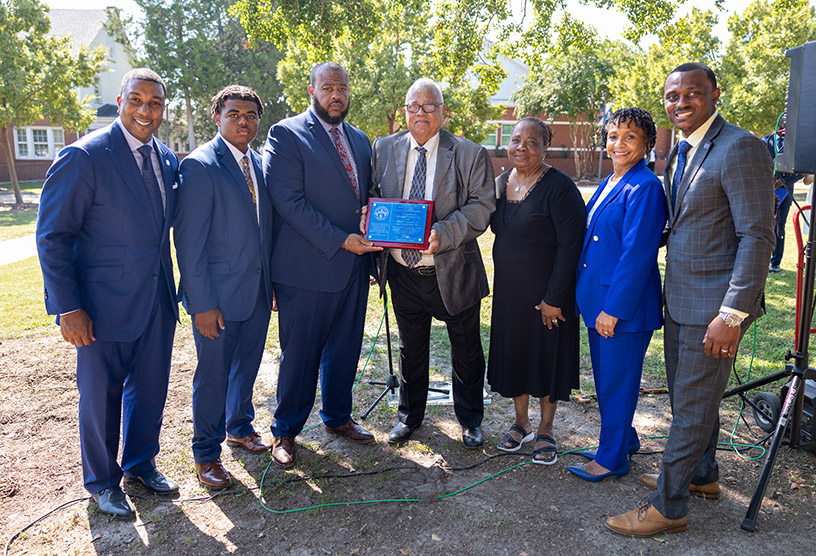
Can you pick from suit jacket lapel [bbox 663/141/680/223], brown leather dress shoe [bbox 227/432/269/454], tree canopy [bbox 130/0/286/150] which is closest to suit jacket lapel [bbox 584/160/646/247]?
suit jacket lapel [bbox 663/141/680/223]

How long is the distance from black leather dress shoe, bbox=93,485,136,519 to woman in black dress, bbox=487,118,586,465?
239cm

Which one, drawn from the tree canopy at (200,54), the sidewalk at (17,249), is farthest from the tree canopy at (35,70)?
the tree canopy at (200,54)

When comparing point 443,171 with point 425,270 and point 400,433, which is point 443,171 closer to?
point 425,270

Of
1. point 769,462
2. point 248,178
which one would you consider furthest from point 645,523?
point 248,178

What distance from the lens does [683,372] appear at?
3.22 metres

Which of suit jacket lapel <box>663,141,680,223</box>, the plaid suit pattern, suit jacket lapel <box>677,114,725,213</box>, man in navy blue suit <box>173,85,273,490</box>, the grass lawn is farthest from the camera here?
the grass lawn

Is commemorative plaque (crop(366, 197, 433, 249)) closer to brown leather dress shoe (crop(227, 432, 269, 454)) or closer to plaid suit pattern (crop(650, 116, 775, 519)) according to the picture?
plaid suit pattern (crop(650, 116, 775, 519))

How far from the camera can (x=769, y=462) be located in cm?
348

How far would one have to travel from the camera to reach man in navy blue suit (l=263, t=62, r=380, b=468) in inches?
156

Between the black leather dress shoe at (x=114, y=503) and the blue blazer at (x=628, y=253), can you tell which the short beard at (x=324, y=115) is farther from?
the black leather dress shoe at (x=114, y=503)

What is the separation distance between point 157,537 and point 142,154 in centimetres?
215

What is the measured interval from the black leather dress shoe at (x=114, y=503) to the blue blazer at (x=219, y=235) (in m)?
1.13

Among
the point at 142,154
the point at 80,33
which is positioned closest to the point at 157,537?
the point at 142,154

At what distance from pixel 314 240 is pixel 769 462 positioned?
3019mm
